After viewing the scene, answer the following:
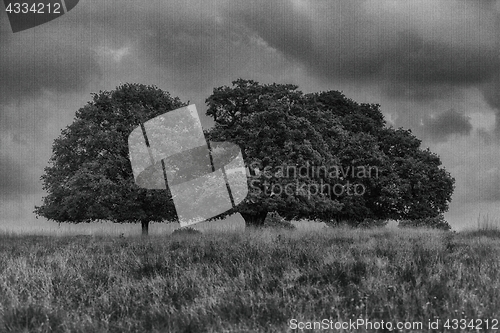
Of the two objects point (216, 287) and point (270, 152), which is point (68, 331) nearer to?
point (216, 287)

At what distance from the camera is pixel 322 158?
32250 millimetres

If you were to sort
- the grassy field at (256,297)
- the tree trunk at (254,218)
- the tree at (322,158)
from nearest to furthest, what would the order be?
1. the grassy field at (256,297)
2. the tree at (322,158)
3. the tree trunk at (254,218)

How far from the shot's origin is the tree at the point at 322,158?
99.7 ft

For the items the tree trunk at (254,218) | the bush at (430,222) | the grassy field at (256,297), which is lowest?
the bush at (430,222)

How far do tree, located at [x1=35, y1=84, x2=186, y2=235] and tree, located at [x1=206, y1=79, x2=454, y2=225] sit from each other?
17.8 feet

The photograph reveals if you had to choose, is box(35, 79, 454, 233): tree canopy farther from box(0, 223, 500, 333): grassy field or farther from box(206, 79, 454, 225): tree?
box(0, 223, 500, 333): grassy field

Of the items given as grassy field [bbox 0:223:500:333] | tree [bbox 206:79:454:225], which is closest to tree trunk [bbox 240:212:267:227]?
tree [bbox 206:79:454:225]

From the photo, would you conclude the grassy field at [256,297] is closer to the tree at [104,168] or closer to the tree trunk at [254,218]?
the tree at [104,168]

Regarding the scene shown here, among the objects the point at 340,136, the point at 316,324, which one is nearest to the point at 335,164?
the point at 340,136

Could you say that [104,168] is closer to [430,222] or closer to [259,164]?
[259,164]

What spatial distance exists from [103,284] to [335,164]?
27.2 metres

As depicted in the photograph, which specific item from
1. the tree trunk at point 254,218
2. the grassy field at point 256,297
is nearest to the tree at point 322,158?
the tree trunk at point 254,218

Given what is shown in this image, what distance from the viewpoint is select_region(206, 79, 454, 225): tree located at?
30391mm

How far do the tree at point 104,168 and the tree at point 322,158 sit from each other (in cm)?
543
